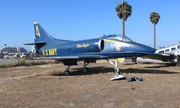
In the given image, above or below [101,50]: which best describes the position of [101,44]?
above

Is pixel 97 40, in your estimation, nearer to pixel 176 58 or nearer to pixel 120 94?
pixel 120 94

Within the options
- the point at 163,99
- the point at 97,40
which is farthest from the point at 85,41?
the point at 163,99

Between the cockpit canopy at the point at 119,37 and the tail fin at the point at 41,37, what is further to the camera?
the tail fin at the point at 41,37

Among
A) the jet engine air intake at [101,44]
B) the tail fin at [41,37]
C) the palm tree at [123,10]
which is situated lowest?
the jet engine air intake at [101,44]

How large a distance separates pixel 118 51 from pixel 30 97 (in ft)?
22.4

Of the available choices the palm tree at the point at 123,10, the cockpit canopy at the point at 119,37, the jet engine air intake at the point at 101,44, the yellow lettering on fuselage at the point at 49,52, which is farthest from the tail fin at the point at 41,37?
the palm tree at the point at 123,10

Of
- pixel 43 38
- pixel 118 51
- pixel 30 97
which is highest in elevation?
pixel 43 38

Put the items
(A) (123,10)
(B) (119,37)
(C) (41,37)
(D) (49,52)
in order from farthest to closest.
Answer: (A) (123,10), (C) (41,37), (D) (49,52), (B) (119,37)

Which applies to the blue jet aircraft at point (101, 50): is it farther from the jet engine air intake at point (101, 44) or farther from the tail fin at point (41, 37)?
the tail fin at point (41, 37)

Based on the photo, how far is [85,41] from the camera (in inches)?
592

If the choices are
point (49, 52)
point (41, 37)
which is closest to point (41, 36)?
point (41, 37)

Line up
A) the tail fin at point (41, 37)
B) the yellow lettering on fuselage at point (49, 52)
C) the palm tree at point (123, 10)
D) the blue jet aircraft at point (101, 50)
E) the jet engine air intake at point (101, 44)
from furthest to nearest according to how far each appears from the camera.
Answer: the palm tree at point (123, 10) < the tail fin at point (41, 37) < the yellow lettering on fuselage at point (49, 52) < the jet engine air intake at point (101, 44) < the blue jet aircraft at point (101, 50)

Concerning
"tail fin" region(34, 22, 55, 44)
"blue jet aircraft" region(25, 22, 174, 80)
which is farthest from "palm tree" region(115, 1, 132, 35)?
"blue jet aircraft" region(25, 22, 174, 80)

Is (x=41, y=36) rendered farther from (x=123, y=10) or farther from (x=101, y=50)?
(x=123, y=10)
